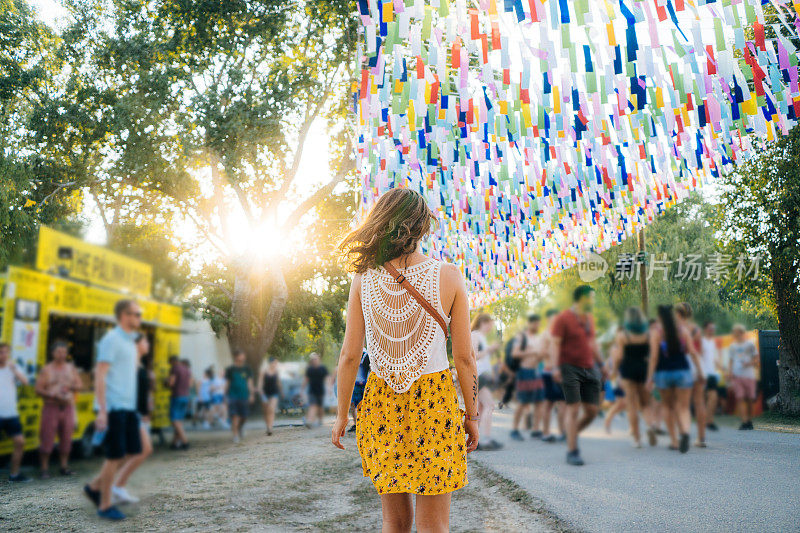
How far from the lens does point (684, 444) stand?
216 cm

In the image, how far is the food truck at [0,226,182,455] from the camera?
182 cm

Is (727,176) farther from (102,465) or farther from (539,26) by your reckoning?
(102,465)

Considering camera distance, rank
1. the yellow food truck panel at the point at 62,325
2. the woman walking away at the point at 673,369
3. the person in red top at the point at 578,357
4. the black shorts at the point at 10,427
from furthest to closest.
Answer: the person in red top at the point at 578,357 < the black shorts at the point at 10,427 < the woman walking away at the point at 673,369 < the yellow food truck panel at the point at 62,325

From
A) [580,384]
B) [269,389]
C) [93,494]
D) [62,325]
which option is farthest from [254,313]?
[580,384]

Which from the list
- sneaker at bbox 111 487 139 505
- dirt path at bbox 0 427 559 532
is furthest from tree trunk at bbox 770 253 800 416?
sneaker at bbox 111 487 139 505

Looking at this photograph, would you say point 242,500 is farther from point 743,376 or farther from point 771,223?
point 771,223

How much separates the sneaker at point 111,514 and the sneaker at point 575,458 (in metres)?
1.98

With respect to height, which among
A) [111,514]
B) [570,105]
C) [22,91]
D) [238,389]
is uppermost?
[22,91]

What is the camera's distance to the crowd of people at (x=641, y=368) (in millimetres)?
1928

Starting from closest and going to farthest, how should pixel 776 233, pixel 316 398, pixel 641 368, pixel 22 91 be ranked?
pixel 641 368, pixel 776 233, pixel 316 398, pixel 22 91

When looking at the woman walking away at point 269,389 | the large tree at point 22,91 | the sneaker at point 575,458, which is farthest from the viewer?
the large tree at point 22,91

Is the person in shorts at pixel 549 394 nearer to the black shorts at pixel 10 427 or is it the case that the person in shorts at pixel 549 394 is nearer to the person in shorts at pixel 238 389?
the person in shorts at pixel 238 389

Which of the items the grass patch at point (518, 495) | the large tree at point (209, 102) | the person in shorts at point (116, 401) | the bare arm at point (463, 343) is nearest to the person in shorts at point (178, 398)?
the person in shorts at point (116, 401)

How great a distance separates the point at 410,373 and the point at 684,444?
1.04 m
